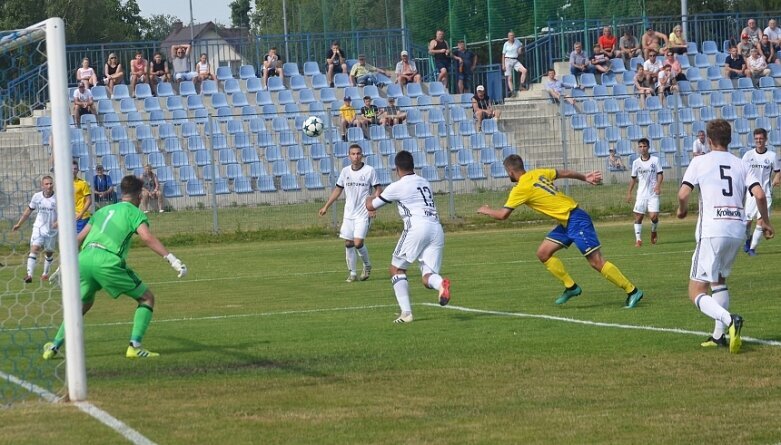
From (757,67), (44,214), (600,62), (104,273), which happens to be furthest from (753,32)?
(104,273)

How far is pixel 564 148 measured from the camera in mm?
30984

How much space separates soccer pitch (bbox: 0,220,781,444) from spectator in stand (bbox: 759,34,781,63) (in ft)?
80.7

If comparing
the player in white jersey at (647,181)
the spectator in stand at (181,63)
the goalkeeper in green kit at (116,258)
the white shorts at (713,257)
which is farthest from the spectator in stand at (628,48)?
the goalkeeper in green kit at (116,258)

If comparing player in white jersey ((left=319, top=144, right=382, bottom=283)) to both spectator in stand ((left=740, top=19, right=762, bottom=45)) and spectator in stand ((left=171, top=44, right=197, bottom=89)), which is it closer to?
spectator in stand ((left=171, top=44, right=197, bottom=89))

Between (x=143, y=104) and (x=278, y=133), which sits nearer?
(x=278, y=133)

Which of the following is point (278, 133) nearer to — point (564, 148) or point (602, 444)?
point (564, 148)

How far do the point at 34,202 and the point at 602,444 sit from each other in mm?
14203

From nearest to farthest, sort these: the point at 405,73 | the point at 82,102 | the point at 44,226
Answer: the point at 44,226
the point at 82,102
the point at 405,73

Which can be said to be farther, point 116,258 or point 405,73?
point 405,73

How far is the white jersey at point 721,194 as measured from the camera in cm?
1091

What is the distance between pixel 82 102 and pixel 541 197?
2179 centimetres

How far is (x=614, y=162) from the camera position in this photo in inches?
1315

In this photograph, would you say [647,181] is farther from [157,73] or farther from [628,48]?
[157,73]

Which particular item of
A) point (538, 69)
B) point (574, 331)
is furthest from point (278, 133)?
point (574, 331)
